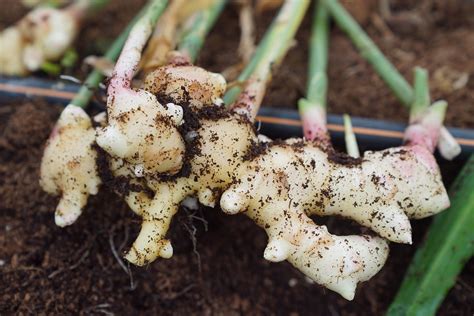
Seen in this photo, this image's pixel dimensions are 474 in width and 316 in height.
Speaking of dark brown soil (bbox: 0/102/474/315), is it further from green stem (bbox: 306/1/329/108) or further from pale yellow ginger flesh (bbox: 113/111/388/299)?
green stem (bbox: 306/1/329/108)

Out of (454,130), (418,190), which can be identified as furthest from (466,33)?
(418,190)

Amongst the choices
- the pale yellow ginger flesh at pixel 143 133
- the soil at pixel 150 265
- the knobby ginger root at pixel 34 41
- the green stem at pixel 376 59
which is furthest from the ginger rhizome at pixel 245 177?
the knobby ginger root at pixel 34 41

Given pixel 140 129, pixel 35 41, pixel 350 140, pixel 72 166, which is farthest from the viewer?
pixel 35 41

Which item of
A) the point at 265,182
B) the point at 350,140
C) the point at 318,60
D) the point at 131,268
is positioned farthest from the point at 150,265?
the point at 318,60

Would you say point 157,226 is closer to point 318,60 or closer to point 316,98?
point 316,98

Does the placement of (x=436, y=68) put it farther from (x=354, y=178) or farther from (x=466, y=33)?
(x=354, y=178)

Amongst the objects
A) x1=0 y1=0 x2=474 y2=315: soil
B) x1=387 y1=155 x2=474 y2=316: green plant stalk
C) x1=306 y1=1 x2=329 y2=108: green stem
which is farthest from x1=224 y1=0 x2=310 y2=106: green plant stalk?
x1=387 y1=155 x2=474 y2=316: green plant stalk
